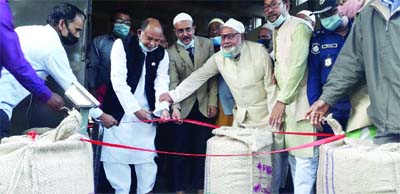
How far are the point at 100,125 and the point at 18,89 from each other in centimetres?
69

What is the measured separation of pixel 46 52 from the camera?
340 centimetres

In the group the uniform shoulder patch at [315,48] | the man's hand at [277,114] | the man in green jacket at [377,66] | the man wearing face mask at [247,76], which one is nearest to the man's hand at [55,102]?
the man wearing face mask at [247,76]

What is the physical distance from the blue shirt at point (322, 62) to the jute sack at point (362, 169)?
0.91 metres

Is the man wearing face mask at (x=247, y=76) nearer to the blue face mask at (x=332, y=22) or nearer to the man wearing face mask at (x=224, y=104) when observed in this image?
the man wearing face mask at (x=224, y=104)

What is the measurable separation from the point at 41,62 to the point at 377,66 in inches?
85.3

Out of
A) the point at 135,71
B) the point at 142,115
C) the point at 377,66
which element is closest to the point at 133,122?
the point at 142,115

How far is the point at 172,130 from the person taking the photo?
4770 mm

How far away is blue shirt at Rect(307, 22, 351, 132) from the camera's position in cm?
342

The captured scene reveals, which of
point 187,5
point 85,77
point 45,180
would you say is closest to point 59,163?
point 45,180

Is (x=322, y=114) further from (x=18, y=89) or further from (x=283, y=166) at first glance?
(x=18, y=89)

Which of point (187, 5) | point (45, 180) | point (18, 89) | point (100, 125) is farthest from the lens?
point (187, 5)

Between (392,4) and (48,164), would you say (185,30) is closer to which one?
(392,4)

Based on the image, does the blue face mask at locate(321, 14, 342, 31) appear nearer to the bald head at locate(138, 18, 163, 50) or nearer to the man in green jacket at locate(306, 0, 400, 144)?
the man in green jacket at locate(306, 0, 400, 144)

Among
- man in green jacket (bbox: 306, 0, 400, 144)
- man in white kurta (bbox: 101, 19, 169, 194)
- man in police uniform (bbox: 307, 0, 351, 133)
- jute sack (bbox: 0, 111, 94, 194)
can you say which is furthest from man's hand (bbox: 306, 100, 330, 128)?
man in white kurta (bbox: 101, 19, 169, 194)
